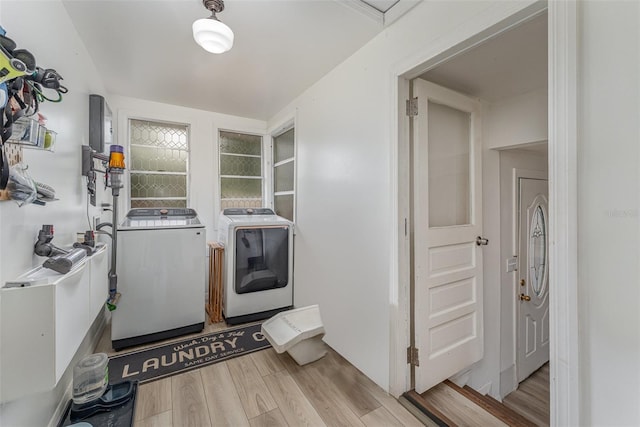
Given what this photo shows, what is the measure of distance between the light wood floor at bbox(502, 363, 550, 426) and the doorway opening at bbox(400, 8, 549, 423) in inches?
4.0

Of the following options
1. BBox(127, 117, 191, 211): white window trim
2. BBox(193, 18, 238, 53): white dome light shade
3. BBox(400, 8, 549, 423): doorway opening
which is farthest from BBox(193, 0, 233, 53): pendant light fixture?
BBox(127, 117, 191, 211): white window trim

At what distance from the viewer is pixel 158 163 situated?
3.31 meters

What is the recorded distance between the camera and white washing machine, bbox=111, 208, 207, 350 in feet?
7.72

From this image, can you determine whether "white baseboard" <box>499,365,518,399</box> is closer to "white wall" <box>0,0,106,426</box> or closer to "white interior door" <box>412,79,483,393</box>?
"white interior door" <box>412,79,483,393</box>

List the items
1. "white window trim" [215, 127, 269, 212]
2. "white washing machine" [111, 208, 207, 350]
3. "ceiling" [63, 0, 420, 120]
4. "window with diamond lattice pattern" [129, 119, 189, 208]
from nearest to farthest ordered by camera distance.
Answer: "ceiling" [63, 0, 420, 120] < "white washing machine" [111, 208, 207, 350] < "window with diamond lattice pattern" [129, 119, 189, 208] < "white window trim" [215, 127, 269, 212]

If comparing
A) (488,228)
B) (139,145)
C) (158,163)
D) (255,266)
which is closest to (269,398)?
(255,266)

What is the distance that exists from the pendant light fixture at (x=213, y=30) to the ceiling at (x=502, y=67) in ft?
4.35

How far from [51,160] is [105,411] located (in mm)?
1437

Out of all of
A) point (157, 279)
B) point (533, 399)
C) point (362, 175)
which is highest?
point (362, 175)

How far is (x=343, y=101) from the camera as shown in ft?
7.38

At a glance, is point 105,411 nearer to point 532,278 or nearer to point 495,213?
point 495,213

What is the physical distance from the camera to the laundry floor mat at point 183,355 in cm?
200
